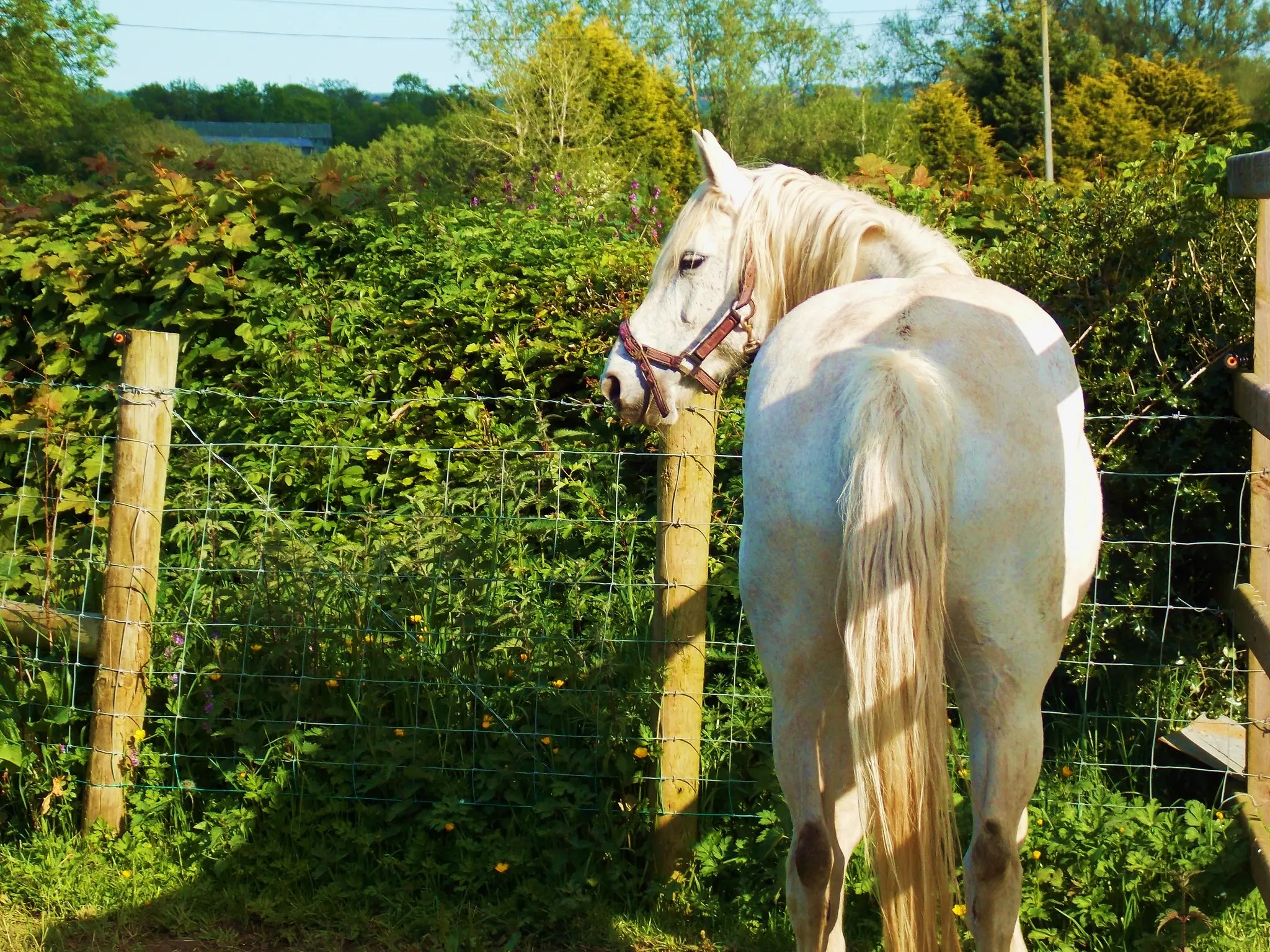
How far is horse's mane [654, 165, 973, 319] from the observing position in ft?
8.85

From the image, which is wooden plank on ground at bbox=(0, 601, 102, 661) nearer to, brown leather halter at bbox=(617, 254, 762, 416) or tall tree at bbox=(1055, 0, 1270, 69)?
brown leather halter at bbox=(617, 254, 762, 416)

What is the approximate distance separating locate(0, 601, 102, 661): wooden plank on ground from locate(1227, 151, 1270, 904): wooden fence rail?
355 cm

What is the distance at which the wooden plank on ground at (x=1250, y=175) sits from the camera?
2418 millimetres

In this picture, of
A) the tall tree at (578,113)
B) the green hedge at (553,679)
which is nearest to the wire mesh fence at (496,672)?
the green hedge at (553,679)

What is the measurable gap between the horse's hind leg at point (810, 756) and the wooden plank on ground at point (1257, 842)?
4.02 feet

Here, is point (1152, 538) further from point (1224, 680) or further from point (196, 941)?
point (196, 941)

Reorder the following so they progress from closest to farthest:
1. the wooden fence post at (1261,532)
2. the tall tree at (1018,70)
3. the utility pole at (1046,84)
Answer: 1. the wooden fence post at (1261,532)
2. the utility pole at (1046,84)
3. the tall tree at (1018,70)

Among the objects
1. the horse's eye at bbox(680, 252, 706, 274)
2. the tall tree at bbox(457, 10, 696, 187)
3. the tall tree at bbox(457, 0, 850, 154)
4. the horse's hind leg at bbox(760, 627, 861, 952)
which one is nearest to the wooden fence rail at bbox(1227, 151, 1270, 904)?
the horse's hind leg at bbox(760, 627, 861, 952)

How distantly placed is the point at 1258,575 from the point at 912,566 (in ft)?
5.77

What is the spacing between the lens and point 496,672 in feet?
11.5

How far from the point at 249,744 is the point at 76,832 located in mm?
623

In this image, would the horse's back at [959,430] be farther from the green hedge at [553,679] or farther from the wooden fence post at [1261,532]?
the green hedge at [553,679]

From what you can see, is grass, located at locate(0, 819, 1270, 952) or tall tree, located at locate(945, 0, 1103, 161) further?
tall tree, located at locate(945, 0, 1103, 161)

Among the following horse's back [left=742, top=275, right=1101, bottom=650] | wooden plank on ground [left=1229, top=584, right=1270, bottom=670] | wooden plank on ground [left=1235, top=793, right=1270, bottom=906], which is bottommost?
wooden plank on ground [left=1235, top=793, right=1270, bottom=906]
